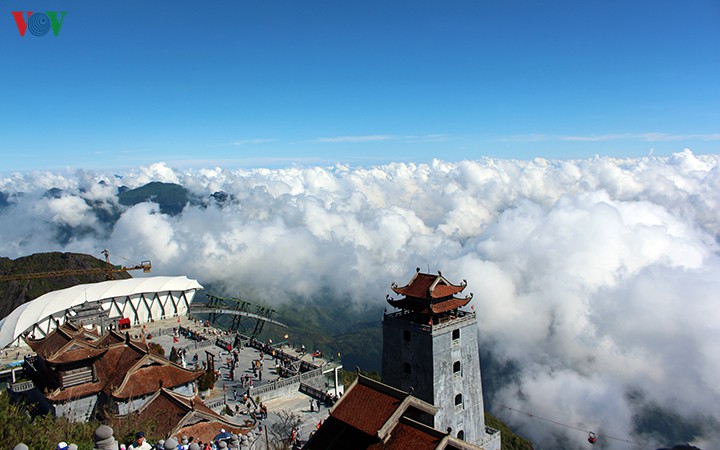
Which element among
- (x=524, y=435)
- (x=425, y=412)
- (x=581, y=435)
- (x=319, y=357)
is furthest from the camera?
(x=581, y=435)

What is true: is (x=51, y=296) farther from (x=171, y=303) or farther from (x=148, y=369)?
(x=148, y=369)

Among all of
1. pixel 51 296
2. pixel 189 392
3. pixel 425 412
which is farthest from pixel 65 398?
pixel 51 296

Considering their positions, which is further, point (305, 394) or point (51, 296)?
point (51, 296)

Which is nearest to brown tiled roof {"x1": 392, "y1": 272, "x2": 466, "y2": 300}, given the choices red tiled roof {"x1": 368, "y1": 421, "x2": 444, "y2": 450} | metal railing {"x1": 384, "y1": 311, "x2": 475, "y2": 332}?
A: metal railing {"x1": 384, "y1": 311, "x2": 475, "y2": 332}

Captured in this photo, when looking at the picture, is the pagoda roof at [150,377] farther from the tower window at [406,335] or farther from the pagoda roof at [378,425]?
the tower window at [406,335]

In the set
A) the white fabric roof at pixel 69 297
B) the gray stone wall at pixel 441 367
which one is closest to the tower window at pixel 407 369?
the gray stone wall at pixel 441 367

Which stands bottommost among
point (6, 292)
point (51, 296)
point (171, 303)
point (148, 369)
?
point (6, 292)

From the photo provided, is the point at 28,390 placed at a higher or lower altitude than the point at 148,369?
lower
